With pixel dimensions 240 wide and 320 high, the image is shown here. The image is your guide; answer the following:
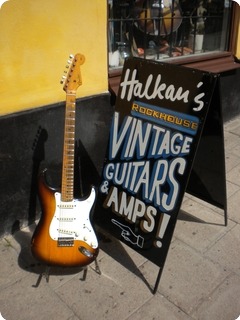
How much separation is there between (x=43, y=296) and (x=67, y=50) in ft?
6.84

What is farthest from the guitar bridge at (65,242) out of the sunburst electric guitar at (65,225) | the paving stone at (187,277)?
the paving stone at (187,277)

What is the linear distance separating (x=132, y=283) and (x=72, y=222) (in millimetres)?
699

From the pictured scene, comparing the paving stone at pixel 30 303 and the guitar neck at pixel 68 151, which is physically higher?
the guitar neck at pixel 68 151

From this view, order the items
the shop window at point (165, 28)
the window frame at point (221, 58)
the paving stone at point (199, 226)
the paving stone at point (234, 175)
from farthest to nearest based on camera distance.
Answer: the window frame at point (221, 58) → the paving stone at point (234, 175) → the shop window at point (165, 28) → the paving stone at point (199, 226)

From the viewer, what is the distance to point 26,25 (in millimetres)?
2643

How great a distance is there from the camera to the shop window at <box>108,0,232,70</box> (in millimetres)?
3828

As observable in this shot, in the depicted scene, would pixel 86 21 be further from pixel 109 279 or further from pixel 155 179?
pixel 109 279

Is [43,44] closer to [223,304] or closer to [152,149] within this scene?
[152,149]

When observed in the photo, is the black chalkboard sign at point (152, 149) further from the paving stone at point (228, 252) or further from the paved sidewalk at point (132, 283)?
the paving stone at point (228, 252)

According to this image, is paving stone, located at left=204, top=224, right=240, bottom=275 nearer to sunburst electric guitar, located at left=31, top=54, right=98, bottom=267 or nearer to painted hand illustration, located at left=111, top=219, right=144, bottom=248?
painted hand illustration, located at left=111, top=219, right=144, bottom=248

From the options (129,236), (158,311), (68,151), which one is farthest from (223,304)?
(68,151)

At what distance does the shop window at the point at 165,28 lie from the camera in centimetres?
383

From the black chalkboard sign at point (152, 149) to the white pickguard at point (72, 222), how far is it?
1.05 feet

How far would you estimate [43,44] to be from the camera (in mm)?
2779
